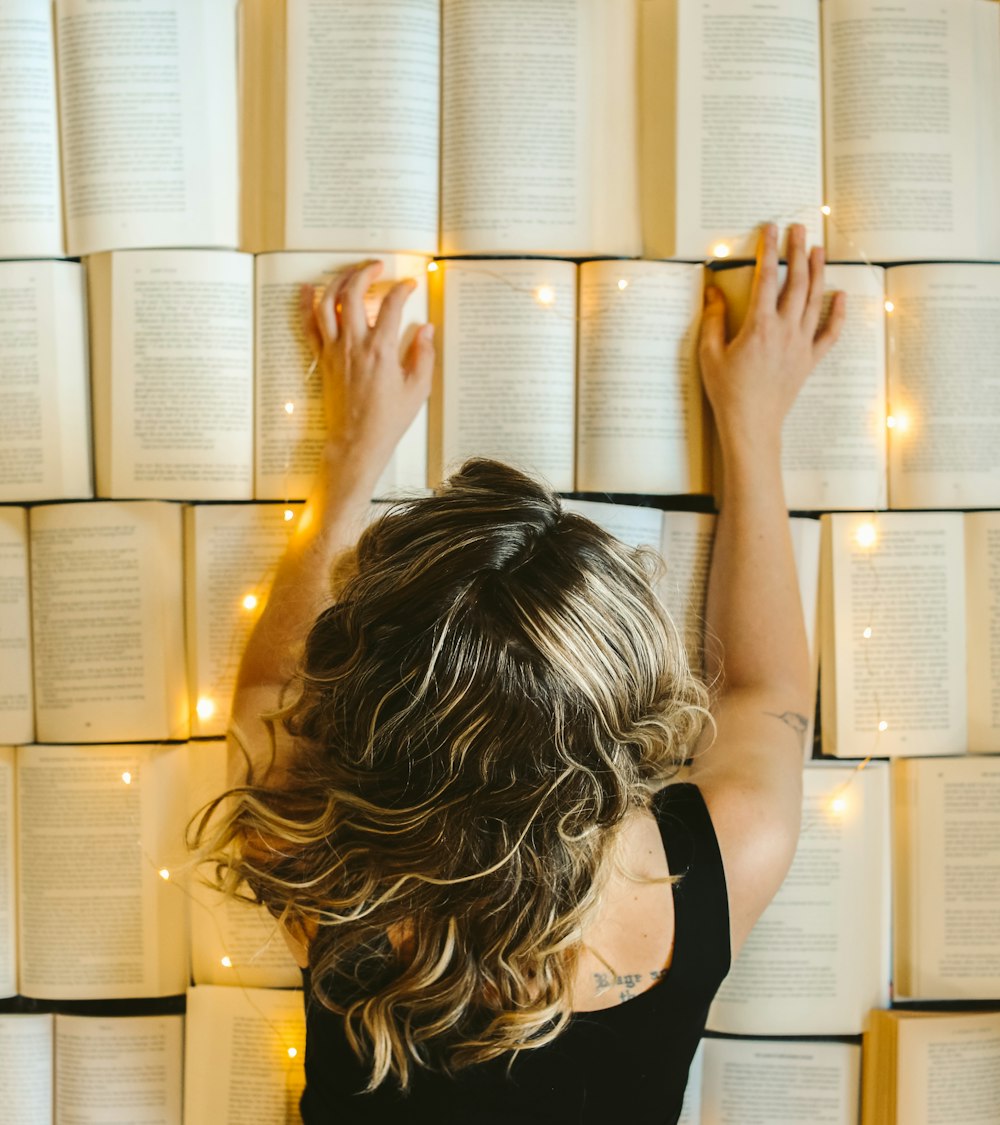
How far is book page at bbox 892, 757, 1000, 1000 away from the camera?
3.54 feet

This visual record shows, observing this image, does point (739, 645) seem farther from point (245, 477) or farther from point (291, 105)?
point (291, 105)

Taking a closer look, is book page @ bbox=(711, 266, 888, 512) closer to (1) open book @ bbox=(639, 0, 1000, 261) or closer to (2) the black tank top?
(1) open book @ bbox=(639, 0, 1000, 261)

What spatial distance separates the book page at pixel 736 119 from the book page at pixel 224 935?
84 cm

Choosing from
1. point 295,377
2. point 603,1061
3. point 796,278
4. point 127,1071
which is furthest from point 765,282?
point 127,1071

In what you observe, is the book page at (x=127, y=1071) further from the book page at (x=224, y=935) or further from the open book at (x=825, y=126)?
the open book at (x=825, y=126)

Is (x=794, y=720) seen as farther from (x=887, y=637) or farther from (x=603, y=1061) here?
(x=603, y=1061)

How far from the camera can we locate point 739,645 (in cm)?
99

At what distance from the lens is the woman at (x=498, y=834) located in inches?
24.2

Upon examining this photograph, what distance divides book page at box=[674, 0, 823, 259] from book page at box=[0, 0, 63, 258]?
29.6 inches

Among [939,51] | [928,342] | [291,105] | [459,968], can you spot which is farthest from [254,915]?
[939,51]

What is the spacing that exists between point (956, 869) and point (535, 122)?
3.38ft

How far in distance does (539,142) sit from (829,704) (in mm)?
757

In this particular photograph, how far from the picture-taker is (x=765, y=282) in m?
→ 1.03

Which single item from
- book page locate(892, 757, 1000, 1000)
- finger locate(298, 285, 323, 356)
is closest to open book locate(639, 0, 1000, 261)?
finger locate(298, 285, 323, 356)
